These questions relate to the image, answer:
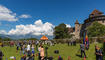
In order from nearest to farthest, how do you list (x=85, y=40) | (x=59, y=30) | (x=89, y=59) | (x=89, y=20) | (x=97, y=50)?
(x=97, y=50), (x=89, y=59), (x=85, y=40), (x=89, y=20), (x=59, y=30)

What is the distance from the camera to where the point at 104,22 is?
196 feet

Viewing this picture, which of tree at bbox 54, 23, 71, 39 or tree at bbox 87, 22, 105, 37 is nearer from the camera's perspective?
tree at bbox 87, 22, 105, 37

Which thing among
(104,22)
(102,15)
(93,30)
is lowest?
(93,30)

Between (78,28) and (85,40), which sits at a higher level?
(78,28)

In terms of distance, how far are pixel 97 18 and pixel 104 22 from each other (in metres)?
4.19

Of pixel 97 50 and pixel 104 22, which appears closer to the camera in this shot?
pixel 97 50

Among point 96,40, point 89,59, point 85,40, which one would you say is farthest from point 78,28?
point 89,59

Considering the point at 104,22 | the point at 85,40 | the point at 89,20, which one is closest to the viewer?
the point at 85,40

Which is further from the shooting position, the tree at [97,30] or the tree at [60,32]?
the tree at [60,32]

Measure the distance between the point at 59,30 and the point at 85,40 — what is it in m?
52.7

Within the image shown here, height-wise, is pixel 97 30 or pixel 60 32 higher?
pixel 60 32

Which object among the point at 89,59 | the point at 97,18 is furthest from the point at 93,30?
the point at 89,59

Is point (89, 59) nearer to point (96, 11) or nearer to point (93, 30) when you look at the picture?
point (93, 30)

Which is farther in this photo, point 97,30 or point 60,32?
point 60,32
